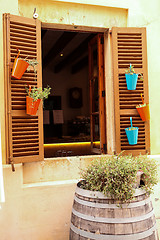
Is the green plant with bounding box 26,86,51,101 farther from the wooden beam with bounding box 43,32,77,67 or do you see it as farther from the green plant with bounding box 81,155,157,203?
the wooden beam with bounding box 43,32,77,67

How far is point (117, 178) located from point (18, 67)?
1549 millimetres

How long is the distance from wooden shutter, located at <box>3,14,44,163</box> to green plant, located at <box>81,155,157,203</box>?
0.90m

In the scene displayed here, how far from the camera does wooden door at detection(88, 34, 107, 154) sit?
13.1ft

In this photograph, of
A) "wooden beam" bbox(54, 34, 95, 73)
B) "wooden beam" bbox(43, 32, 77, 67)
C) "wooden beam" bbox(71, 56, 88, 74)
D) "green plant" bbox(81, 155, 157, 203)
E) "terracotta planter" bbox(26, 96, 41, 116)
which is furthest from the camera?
"wooden beam" bbox(71, 56, 88, 74)

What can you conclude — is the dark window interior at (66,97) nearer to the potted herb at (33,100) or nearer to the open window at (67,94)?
the open window at (67,94)

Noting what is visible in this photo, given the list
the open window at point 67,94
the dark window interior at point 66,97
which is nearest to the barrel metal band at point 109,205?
the open window at point 67,94

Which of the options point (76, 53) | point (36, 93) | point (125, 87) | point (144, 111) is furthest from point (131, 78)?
point (76, 53)

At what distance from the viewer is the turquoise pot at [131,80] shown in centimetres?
348

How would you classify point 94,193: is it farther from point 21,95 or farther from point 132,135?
point 21,95

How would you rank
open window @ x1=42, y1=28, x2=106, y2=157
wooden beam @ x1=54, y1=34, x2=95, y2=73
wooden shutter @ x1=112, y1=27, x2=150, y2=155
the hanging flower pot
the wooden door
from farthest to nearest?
open window @ x1=42, y1=28, x2=106, y2=157 < wooden beam @ x1=54, y1=34, x2=95, y2=73 < the wooden door < wooden shutter @ x1=112, y1=27, x2=150, y2=155 < the hanging flower pot

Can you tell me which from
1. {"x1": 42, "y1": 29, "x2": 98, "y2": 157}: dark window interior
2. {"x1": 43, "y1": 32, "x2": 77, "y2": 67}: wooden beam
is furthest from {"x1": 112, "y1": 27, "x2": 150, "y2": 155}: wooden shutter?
{"x1": 42, "y1": 29, "x2": 98, "y2": 157}: dark window interior

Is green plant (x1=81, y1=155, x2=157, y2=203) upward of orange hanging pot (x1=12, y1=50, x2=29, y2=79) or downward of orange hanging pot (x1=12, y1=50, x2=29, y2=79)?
downward

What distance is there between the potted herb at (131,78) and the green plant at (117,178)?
121 cm

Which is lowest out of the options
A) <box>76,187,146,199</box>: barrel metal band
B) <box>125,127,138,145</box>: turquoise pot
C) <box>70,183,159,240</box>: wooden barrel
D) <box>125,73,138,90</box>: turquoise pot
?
<box>70,183,159,240</box>: wooden barrel
